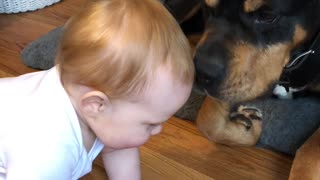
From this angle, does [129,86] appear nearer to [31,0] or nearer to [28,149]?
[28,149]

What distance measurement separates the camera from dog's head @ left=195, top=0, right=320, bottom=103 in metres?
1.02

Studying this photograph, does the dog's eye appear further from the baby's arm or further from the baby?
the baby's arm

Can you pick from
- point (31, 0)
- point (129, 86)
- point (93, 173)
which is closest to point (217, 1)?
point (129, 86)

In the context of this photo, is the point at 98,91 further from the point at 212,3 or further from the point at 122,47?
the point at 212,3

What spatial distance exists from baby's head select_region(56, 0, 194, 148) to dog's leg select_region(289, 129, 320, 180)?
33cm

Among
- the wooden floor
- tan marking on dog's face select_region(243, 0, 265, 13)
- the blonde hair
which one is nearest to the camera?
the blonde hair

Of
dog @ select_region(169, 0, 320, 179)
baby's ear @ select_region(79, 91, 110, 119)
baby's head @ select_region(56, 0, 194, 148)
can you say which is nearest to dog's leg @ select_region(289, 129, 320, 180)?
dog @ select_region(169, 0, 320, 179)

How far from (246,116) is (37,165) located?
0.57 metres

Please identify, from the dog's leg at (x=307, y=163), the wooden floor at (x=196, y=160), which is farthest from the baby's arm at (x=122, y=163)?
the dog's leg at (x=307, y=163)

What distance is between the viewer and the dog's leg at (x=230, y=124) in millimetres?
1188

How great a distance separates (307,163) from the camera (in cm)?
103

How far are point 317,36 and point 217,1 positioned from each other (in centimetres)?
25

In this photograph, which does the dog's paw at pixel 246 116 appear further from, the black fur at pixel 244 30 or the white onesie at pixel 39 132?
the white onesie at pixel 39 132

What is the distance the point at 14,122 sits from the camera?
2.93 feet
